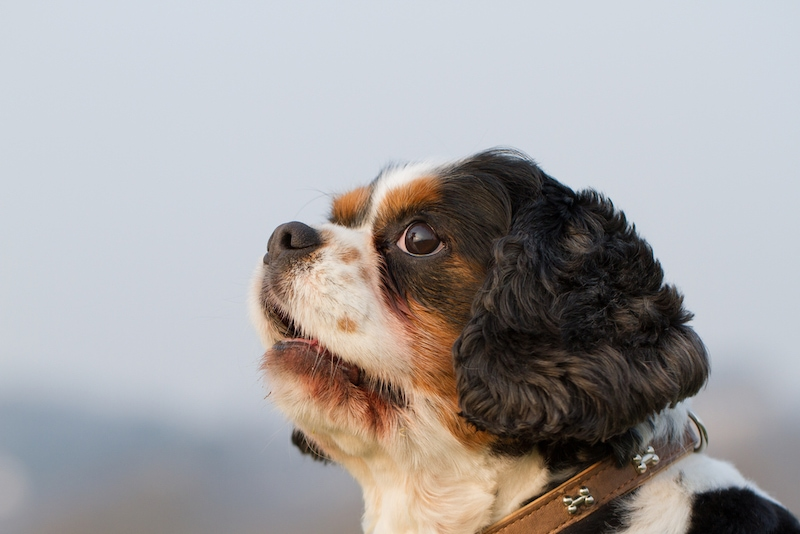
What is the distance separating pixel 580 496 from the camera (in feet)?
7.30

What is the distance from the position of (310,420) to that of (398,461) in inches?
12.1

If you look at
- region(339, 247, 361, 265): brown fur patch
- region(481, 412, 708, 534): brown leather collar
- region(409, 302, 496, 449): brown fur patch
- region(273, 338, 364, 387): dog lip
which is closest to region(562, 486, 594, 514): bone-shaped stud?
region(481, 412, 708, 534): brown leather collar

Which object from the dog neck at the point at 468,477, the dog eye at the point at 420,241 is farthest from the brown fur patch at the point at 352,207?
the dog neck at the point at 468,477

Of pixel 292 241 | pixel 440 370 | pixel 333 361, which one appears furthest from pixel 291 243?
pixel 440 370

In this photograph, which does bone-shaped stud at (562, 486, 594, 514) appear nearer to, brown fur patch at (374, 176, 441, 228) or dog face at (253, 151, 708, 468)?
dog face at (253, 151, 708, 468)

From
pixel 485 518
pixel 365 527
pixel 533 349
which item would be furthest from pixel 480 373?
pixel 365 527

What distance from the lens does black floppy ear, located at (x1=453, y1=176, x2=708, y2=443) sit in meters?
2.12

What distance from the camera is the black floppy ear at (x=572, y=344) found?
6.95 ft

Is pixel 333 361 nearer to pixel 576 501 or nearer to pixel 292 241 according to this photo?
pixel 292 241

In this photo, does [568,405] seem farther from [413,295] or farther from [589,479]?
[413,295]

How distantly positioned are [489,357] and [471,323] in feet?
0.41

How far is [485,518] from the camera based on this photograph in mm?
2385

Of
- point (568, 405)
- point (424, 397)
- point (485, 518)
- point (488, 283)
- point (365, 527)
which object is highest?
point (488, 283)

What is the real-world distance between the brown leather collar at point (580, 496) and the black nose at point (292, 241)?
1.05m
